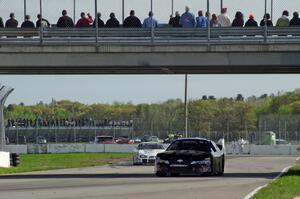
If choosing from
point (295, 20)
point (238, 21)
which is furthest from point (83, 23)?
point (295, 20)

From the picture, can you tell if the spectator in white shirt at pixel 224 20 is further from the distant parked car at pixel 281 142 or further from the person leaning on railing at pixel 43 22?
the distant parked car at pixel 281 142

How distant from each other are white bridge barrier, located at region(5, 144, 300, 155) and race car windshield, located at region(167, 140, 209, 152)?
134 feet

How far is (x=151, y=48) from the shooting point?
31766mm

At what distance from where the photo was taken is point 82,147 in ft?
257

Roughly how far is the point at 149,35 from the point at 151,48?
1.76 feet

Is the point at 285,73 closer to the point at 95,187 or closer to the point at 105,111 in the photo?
the point at 95,187

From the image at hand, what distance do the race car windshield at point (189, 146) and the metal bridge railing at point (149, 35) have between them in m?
3.89

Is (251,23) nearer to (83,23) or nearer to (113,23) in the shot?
(113,23)

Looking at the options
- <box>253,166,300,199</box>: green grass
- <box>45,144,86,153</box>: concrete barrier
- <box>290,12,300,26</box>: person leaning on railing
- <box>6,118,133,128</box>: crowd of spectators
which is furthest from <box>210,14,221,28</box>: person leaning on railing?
<box>6,118,133,128</box>: crowd of spectators

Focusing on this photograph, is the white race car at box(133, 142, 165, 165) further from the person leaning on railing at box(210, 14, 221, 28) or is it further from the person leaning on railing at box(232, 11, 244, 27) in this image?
the person leaning on railing at box(232, 11, 244, 27)

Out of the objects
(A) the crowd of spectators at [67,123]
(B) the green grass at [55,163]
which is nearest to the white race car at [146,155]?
(B) the green grass at [55,163]

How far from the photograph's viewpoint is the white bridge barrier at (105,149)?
239ft

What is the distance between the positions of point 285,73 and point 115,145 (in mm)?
40902

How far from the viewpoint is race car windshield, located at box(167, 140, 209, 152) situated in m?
29.5
